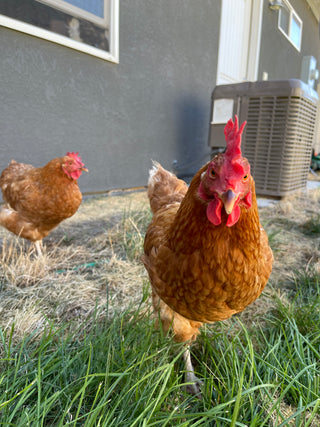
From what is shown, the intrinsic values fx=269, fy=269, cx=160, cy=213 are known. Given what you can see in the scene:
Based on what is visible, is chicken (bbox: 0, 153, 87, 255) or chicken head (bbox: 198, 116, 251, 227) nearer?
chicken head (bbox: 198, 116, 251, 227)

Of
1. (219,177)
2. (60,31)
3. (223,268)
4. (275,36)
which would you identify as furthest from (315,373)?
(275,36)

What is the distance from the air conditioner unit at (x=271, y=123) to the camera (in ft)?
12.8

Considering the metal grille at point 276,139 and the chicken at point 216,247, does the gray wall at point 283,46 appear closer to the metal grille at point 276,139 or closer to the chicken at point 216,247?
the metal grille at point 276,139

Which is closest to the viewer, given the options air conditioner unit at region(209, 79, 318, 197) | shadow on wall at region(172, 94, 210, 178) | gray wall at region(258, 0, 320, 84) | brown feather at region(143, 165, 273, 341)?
brown feather at region(143, 165, 273, 341)

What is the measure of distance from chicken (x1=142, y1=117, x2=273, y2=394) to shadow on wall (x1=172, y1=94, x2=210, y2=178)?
4.42m

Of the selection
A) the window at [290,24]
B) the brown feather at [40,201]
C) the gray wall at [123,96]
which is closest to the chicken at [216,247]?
the brown feather at [40,201]

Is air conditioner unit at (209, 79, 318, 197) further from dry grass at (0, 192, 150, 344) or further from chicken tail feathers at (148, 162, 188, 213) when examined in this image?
chicken tail feathers at (148, 162, 188, 213)

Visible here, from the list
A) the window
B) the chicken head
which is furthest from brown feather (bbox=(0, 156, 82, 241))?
the window

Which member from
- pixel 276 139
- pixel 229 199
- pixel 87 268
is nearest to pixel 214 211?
pixel 229 199

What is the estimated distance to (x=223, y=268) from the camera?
990 mm

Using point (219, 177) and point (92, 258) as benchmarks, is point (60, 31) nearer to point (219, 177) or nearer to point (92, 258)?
point (92, 258)

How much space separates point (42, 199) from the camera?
223cm

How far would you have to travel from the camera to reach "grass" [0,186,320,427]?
0.92 metres

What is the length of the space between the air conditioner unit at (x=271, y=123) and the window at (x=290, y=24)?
5416mm
